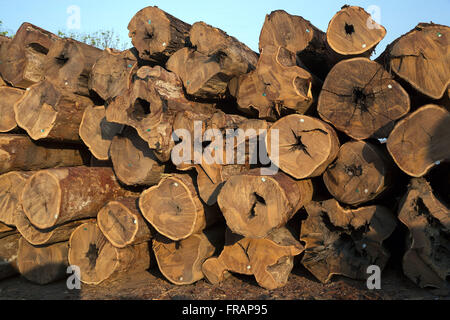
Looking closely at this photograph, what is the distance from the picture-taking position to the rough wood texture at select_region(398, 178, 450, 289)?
113 inches

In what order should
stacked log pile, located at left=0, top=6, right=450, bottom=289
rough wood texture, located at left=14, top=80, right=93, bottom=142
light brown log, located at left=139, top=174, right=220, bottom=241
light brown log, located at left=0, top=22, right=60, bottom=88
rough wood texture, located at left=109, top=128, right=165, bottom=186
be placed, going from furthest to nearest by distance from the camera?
light brown log, located at left=0, top=22, right=60, bottom=88, rough wood texture, located at left=14, top=80, right=93, bottom=142, rough wood texture, located at left=109, top=128, right=165, bottom=186, light brown log, located at left=139, top=174, right=220, bottom=241, stacked log pile, located at left=0, top=6, right=450, bottom=289

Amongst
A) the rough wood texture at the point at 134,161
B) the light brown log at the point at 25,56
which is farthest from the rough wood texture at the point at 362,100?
the light brown log at the point at 25,56

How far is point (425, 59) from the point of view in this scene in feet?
9.44

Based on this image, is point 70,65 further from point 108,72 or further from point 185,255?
point 185,255

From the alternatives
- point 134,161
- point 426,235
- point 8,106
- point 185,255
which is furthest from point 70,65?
point 426,235

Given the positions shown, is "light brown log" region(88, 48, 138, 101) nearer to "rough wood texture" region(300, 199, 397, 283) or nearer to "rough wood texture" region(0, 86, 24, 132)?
"rough wood texture" region(0, 86, 24, 132)

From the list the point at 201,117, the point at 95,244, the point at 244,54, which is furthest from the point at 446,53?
the point at 95,244

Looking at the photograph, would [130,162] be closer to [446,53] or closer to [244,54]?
[244,54]

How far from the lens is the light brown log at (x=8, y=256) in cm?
403

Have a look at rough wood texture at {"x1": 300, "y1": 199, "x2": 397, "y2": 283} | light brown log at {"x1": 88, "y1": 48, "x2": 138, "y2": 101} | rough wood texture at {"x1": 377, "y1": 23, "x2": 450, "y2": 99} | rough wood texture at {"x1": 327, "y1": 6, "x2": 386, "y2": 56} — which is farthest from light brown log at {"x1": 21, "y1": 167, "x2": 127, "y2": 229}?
rough wood texture at {"x1": 377, "y1": 23, "x2": 450, "y2": 99}

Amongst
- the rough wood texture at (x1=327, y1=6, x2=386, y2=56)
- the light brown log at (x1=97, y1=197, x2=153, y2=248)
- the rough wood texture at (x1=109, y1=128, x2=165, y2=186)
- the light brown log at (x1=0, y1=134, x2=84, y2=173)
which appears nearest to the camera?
the rough wood texture at (x1=327, y1=6, x2=386, y2=56)

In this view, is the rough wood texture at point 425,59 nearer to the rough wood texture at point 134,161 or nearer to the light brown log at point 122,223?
the rough wood texture at point 134,161

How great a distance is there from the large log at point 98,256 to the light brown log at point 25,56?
2.09 m

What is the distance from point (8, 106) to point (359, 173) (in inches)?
157
